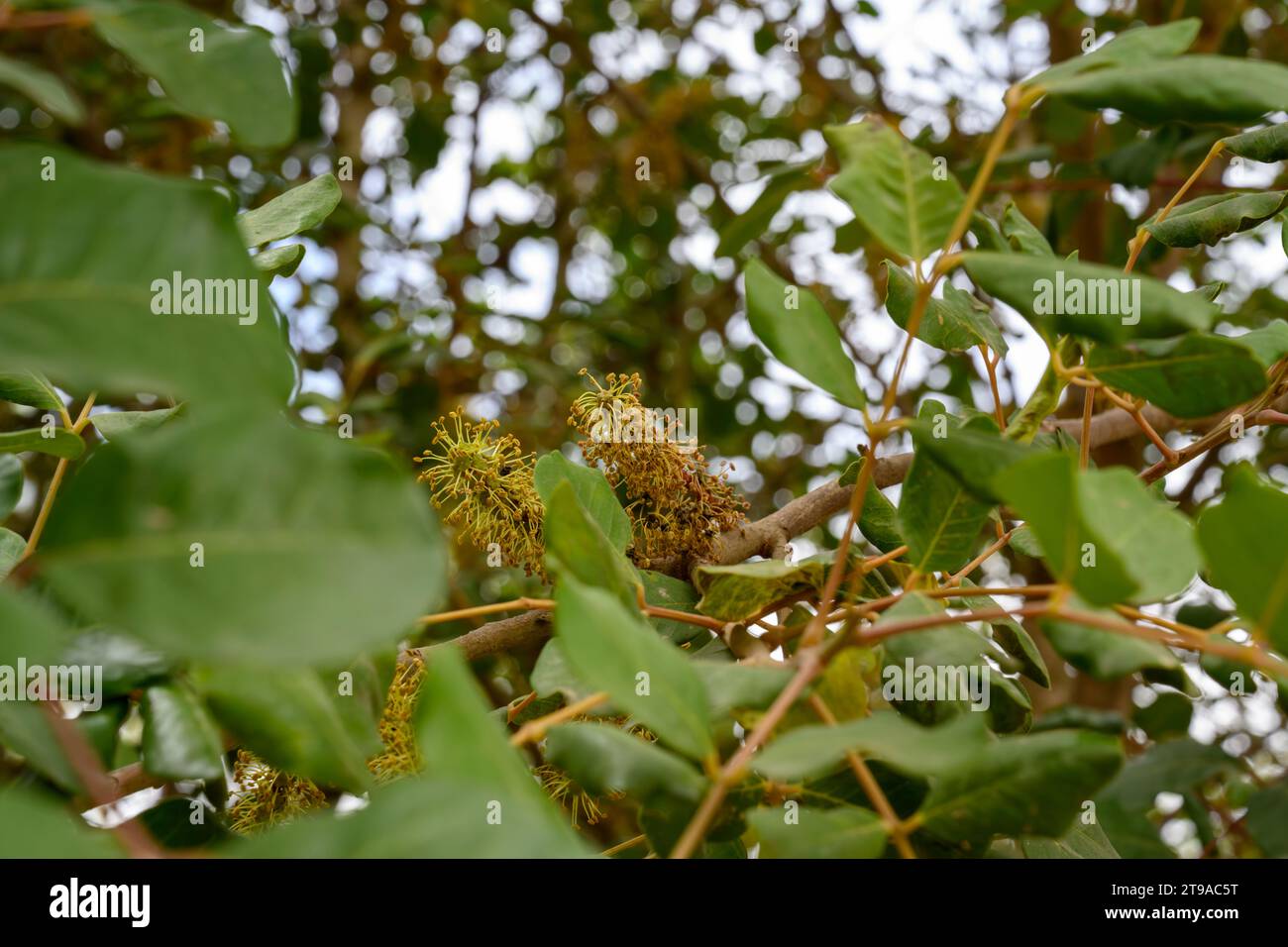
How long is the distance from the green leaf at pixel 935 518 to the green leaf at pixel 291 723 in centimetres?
26

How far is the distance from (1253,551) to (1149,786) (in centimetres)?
65

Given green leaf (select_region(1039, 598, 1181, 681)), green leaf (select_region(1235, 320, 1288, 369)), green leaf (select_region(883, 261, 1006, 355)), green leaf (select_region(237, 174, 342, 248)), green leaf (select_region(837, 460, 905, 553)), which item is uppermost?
green leaf (select_region(237, 174, 342, 248))

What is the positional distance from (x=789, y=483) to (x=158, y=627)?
6.20 feet

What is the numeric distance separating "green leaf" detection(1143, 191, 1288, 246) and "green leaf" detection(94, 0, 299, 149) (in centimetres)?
50

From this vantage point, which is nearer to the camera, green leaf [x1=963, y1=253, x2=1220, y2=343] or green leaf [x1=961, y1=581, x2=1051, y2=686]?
green leaf [x1=963, y1=253, x2=1220, y2=343]

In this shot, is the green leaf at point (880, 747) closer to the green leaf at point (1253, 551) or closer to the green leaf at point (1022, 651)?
the green leaf at point (1253, 551)

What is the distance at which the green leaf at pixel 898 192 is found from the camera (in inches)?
16.6

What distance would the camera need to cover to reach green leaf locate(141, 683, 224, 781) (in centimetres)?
42

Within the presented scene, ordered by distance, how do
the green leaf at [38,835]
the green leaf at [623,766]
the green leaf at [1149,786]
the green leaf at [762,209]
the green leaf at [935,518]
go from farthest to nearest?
the green leaf at [762,209]
the green leaf at [1149,786]
the green leaf at [935,518]
the green leaf at [623,766]
the green leaf at [38,835]

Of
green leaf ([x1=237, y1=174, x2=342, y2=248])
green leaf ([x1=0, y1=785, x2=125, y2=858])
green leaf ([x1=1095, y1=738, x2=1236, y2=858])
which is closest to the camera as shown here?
green leaf ([x1=0, y1=785, x2=125, y2=858])

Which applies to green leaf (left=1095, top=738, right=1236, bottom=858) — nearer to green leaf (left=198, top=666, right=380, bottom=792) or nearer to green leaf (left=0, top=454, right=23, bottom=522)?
green leaf (left=198, top=666, right=380, bottom=792)

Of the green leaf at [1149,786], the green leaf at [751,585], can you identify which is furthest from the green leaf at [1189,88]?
the green leaf at [1149,786]

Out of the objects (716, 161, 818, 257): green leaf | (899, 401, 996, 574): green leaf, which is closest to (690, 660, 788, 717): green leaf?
(899, 401, 996, 574): green leaf
